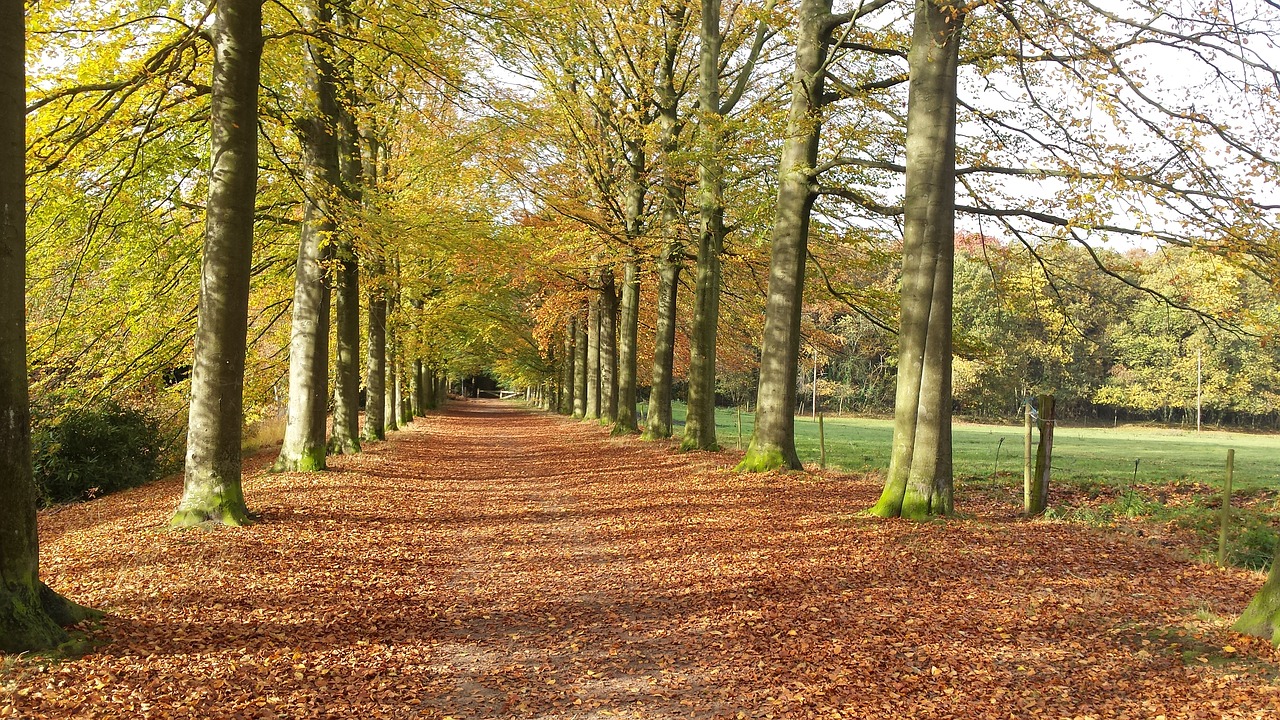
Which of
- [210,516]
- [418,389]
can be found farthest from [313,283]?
[418,389]

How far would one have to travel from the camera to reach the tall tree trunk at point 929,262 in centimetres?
927

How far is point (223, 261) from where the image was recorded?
27.1 ft

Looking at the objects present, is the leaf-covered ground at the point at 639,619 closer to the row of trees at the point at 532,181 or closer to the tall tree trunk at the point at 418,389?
the row of trees at the point at 532,181

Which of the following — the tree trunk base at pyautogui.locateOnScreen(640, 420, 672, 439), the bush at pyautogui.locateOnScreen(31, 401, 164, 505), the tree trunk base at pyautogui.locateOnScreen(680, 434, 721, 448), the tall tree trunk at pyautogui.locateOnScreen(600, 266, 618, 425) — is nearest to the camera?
the bush at pyautogui.locateOnScreen(31, 401, 164, 505)

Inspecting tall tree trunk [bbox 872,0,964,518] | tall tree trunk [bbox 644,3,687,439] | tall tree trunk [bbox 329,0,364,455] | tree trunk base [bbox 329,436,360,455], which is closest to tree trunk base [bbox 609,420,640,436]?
tall tree trunk [bbox 644,3,687,439]

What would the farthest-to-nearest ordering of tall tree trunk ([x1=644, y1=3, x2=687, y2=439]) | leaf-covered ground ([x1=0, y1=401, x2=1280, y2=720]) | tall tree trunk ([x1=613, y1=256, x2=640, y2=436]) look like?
1. tall tree trunk ([x1=613, y1=256, x2=640, y2=436])
2. tall tree trunk ([x1=644, y1=3, x2=687, y2=439])
3. leaf-covered ground ([x1=0, y1=401, x2=1280, y2=720])

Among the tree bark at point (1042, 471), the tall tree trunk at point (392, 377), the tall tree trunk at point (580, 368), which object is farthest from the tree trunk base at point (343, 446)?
the tall tree trunk at point (580, 368)

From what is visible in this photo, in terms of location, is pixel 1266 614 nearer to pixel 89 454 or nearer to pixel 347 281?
pixel 347 281

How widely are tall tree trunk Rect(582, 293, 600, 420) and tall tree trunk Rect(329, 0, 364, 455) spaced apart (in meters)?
15.2

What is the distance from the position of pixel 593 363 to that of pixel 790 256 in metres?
22.3

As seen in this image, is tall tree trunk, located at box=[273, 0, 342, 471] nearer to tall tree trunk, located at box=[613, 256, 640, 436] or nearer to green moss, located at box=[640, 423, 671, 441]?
green moss, located at box=[640, 423, 671, 441]

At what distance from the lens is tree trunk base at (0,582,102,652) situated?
4.36 meters

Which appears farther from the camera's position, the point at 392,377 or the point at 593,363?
the point at 593,363

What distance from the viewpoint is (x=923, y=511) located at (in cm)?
930
